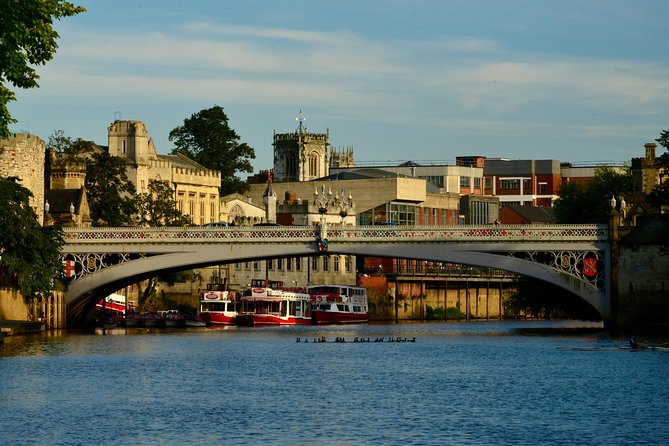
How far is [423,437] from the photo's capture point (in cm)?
5919

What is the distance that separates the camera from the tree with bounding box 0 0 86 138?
72.4 metres

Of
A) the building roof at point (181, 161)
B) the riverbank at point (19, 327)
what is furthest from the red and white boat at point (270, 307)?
the building roof at point (181, 161)

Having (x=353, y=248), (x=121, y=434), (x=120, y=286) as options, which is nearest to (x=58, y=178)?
(x=120, y=286)

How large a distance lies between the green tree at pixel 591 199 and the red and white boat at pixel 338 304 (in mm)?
17751

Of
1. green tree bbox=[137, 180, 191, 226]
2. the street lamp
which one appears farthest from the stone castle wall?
the street lamp

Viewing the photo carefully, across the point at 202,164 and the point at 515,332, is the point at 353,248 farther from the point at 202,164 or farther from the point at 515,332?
the point at 202,164

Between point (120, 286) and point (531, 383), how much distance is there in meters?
51.1

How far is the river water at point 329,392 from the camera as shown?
6000 centimetres

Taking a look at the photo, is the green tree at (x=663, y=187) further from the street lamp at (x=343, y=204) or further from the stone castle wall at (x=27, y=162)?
the street lamp at (x=343, y=204)

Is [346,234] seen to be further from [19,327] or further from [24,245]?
[19,327]

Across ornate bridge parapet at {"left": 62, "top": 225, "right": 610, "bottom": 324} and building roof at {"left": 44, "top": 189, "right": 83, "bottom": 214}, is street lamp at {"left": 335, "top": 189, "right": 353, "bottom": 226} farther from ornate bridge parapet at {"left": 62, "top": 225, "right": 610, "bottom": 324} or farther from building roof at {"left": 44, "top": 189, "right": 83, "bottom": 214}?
ornate bridge parapet at {"left": 62, "top": 225, "right": 610, "bottom": 324}

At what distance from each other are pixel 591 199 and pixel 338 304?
73.5ft

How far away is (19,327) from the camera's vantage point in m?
109

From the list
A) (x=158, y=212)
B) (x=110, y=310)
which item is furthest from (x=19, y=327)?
(x=158, y=212)
